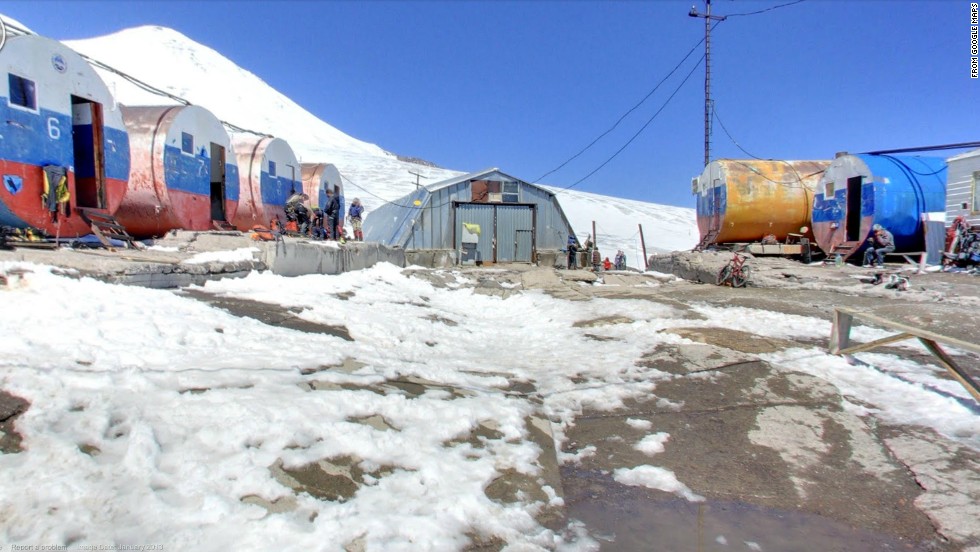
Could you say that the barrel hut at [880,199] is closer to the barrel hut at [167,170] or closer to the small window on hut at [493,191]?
the small window on hut at [493,191]

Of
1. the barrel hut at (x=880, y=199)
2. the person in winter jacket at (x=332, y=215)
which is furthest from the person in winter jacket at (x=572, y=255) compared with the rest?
the person in winter jacket at (x=332, y=215)

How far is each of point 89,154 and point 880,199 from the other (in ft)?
59.1

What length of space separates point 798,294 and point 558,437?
951 centimetres

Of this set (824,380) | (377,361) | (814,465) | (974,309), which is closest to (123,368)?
(377,361)

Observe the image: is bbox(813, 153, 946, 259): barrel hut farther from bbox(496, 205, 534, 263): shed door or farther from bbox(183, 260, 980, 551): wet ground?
bbox(183, 260, 980, 551): wet ground

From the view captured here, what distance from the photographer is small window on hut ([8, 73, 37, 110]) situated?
6.17m

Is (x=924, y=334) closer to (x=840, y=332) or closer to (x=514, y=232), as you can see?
(x=840, y=332)

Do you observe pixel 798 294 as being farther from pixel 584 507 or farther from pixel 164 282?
pixel 164 282

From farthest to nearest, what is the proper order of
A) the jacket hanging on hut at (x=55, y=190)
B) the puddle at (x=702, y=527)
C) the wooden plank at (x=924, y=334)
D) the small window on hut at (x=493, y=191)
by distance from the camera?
the small window on hut at (x=493, y=191) < the jacket hanging on hut at (x=55, y=190) < the wooden plank at (x=924, y=334) < the puddle at (x=702, y=527)

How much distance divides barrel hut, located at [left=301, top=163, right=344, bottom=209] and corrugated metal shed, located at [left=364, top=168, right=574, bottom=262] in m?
3.23

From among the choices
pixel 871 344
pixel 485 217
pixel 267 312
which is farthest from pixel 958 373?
pixel 485 217

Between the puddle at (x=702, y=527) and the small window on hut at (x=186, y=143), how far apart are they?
10.8 metres

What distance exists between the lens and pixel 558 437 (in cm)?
324

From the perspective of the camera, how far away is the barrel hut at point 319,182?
1778 centimetres
